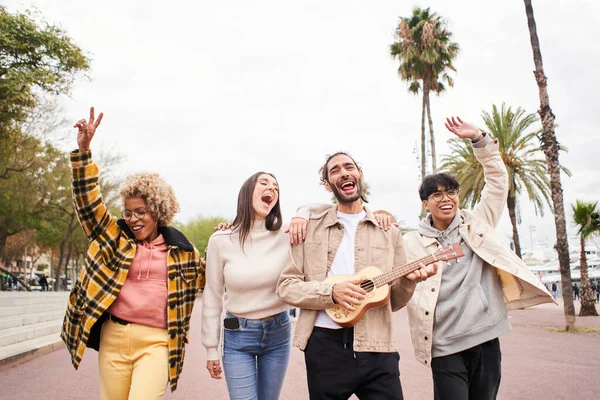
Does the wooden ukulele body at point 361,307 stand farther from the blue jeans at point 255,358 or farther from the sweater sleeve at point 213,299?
the sweater sleeve at point 213,299

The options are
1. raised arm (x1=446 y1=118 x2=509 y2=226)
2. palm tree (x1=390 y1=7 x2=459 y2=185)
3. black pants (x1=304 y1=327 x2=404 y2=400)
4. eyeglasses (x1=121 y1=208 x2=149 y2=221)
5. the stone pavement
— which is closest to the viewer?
black pants (x1=304 y1=327 x2=404 y2=400)

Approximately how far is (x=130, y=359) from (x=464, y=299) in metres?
2.34

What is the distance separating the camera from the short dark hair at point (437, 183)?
4.01 metres

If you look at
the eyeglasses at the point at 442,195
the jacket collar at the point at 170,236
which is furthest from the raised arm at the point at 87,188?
the eyeglasses at the point at 442,195

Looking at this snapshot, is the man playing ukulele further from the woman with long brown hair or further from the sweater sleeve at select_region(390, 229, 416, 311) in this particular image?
the woman with long brown hair

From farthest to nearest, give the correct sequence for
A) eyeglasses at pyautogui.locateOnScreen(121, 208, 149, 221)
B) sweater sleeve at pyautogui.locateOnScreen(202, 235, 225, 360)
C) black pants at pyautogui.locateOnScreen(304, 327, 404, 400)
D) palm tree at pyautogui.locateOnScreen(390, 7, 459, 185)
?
palm tree at pyautogui.locateOnScreen(390, 7, 459, 185), sweater sleeve at pyautogui.locateOnScreen(202, 235, 225, 360), eyeglasses at pyautogui.locateOnScreen(121, 208, 149, 221), black pants at pyautogui.locateOnScreen(304, 327, 404, 400)

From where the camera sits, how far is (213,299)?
3902 millimetres

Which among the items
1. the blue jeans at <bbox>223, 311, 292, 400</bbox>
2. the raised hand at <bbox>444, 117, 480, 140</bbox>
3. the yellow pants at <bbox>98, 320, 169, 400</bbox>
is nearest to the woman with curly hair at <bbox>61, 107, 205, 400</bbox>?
the yellow pants at <bbox>98, 320, 169, 400</bbox>

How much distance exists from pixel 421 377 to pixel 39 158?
917 inches

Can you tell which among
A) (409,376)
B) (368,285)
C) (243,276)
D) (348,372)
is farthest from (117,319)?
(409,376)

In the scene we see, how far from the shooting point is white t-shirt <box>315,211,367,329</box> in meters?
3.27

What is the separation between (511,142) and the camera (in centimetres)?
2708

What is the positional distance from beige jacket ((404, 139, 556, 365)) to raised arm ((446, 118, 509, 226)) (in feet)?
0.06

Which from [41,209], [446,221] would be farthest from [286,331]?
[41,209]
